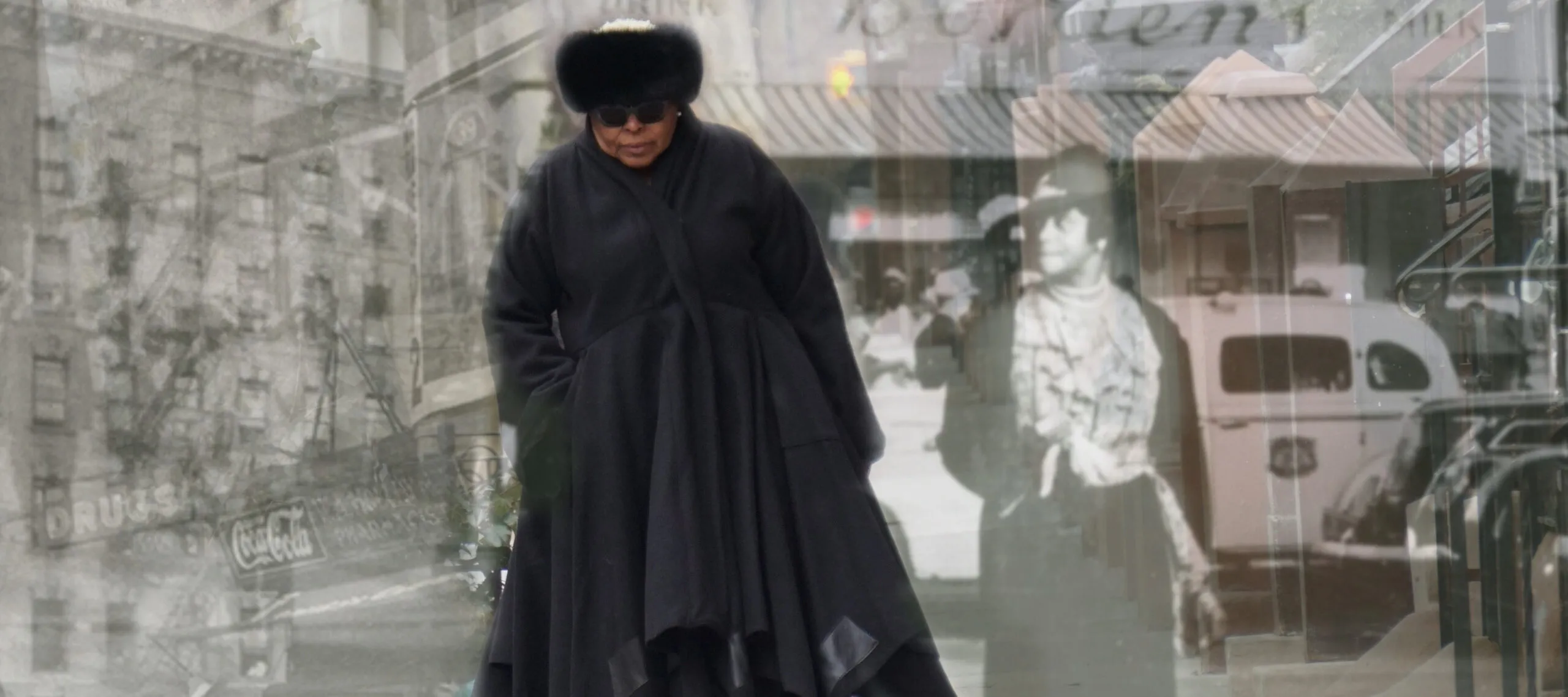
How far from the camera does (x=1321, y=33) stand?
465 centimetres

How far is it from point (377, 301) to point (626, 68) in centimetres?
332

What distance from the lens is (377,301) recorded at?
18.8ft

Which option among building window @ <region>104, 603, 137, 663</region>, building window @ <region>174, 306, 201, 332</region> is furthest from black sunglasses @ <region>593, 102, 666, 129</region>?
building window @ <region>104, 603, 137, 663</region>

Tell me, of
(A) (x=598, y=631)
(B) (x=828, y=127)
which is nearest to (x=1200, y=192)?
(B) (x=828, y=127)

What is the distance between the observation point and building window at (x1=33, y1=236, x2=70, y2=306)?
604cm

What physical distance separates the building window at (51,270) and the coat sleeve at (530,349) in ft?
12.6

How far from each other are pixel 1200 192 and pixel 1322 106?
381mm

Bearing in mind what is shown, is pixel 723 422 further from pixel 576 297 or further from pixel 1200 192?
pixel 1200 192

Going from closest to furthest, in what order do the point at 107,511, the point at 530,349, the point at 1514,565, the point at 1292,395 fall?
the point at 530,349
the point at 1514,565
the point at 1292,395
the point at 107,511

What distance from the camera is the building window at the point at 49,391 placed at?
6035 mm

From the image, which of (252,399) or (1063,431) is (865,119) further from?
(252,399)

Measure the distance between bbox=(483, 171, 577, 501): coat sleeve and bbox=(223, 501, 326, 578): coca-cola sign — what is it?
10.9ft

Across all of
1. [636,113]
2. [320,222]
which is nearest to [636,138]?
[636,113]

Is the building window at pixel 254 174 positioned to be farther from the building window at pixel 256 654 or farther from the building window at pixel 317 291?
the building window at pixel 256 654
